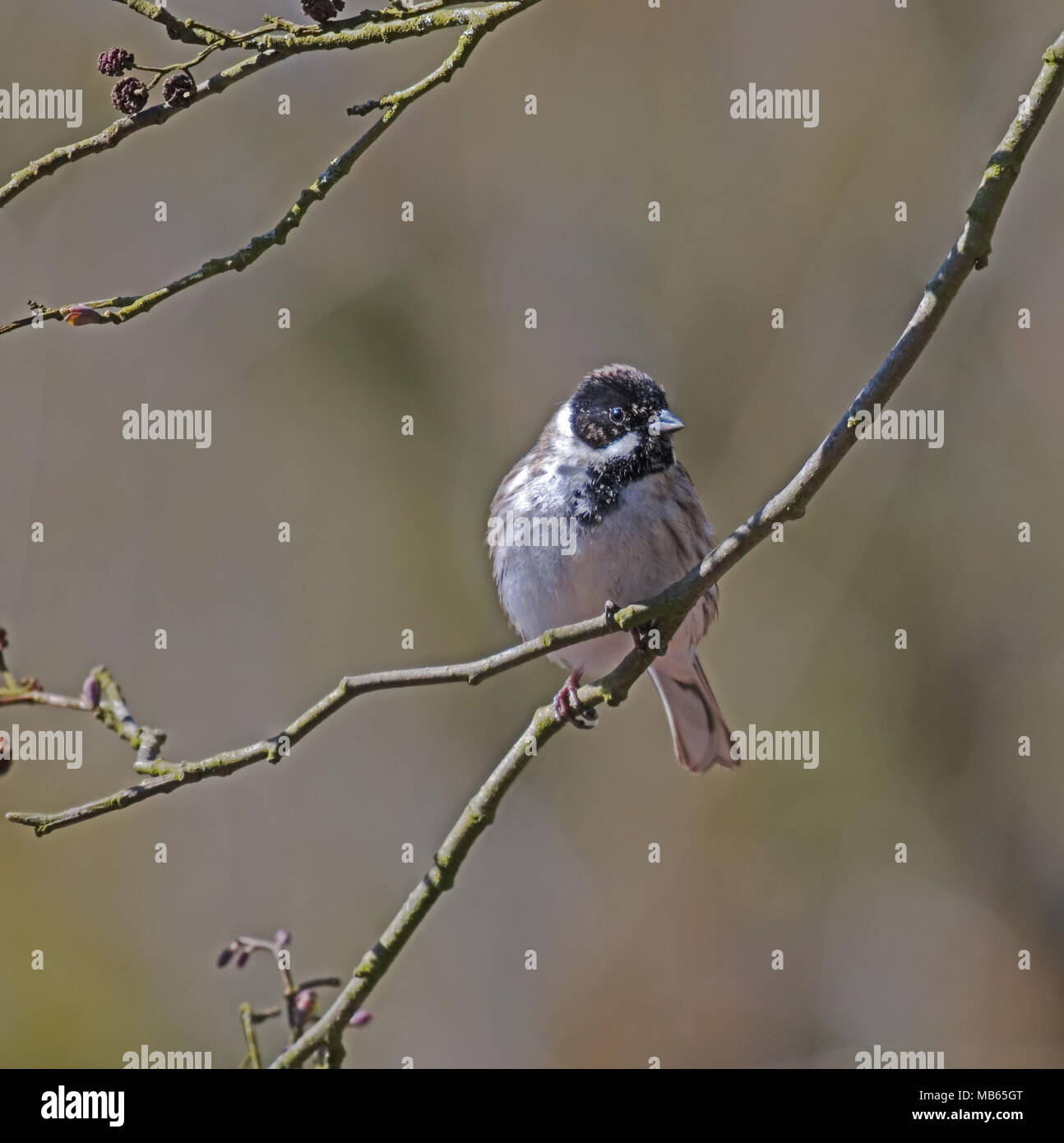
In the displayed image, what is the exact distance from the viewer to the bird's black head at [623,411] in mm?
5414

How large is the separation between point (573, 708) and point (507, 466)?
213 inches

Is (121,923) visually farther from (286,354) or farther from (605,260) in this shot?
(605,260)

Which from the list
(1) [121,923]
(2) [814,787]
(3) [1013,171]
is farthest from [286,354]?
(3) [1013,171]

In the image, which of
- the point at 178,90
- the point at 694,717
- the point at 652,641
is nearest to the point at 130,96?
the point at 178,90

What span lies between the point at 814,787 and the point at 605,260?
4195 mm

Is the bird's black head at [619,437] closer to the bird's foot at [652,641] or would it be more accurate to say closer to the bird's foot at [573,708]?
the bird's foot at [573,708]

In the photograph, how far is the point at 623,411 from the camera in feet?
18.0

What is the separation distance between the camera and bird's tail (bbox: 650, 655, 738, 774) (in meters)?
6.38

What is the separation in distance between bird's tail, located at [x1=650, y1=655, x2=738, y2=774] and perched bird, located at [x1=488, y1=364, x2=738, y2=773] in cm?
64

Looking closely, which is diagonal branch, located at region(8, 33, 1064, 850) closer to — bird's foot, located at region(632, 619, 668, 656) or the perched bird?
bird's foot, located at region(632, 619, 668, 656)

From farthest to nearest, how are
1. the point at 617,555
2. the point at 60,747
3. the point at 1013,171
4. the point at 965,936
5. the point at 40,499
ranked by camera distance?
the point at 965,936
the point at 40,499
the point at 60,747
the point at 617,555
the point at 1013,171

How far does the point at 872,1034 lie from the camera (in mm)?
9758

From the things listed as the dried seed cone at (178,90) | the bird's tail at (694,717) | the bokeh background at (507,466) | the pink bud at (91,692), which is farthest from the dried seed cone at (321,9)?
the bokeh background at (507,466)

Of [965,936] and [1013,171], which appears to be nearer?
[1013,171]
